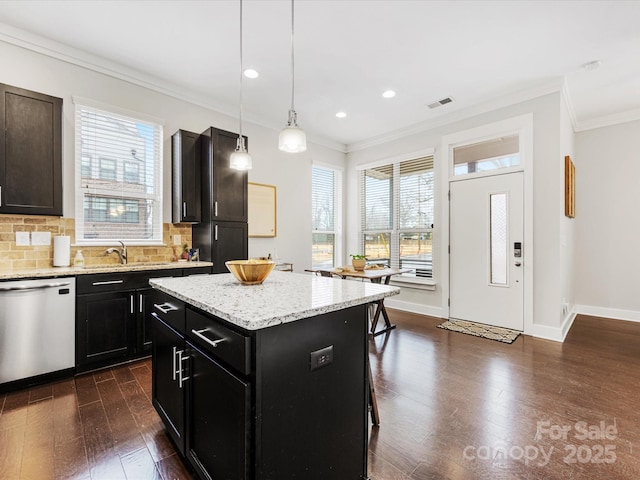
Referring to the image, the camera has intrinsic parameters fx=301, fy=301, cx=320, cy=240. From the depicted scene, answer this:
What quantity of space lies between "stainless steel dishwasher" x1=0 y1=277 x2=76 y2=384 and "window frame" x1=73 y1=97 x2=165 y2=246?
0.77m

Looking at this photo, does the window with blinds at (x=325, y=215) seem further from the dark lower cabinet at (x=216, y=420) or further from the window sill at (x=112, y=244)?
the dark lower cabinet at (x=216, y=420)

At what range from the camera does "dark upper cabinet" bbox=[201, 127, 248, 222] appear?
3.67 meters

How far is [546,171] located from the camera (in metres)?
3.76

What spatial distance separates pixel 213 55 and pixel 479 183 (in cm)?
377

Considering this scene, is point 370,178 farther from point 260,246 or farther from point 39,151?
point 39,151

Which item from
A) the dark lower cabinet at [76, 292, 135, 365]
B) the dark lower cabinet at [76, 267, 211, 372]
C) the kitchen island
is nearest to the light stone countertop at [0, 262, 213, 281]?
the dark lower cabinet at [76, 267, 211, 372]

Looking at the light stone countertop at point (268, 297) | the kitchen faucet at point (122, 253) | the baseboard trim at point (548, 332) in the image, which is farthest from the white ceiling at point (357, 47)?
the baseboard trim at point (548, 332)

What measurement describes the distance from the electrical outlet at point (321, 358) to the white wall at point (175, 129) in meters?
3.24

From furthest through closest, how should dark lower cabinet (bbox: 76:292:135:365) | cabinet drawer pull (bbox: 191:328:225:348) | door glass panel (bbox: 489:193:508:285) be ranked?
1. door glass panel (bbox: 489:193:508:285)
2. dark lower cabinet (bbox: 76:292:135:365)
3. cabinet drawer pull (bbox: 191:328:225:348)

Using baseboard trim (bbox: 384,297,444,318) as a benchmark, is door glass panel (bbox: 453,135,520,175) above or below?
above

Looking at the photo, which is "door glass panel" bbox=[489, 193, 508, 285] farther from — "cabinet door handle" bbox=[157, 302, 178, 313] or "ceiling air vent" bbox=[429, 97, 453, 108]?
"cabinet door handle" bbox=[157, 302, 178, 313]

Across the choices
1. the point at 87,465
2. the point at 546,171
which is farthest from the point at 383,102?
the point at 87,465

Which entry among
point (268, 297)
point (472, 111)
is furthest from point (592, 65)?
point (268, 297)

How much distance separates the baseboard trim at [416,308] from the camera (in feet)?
15.7
